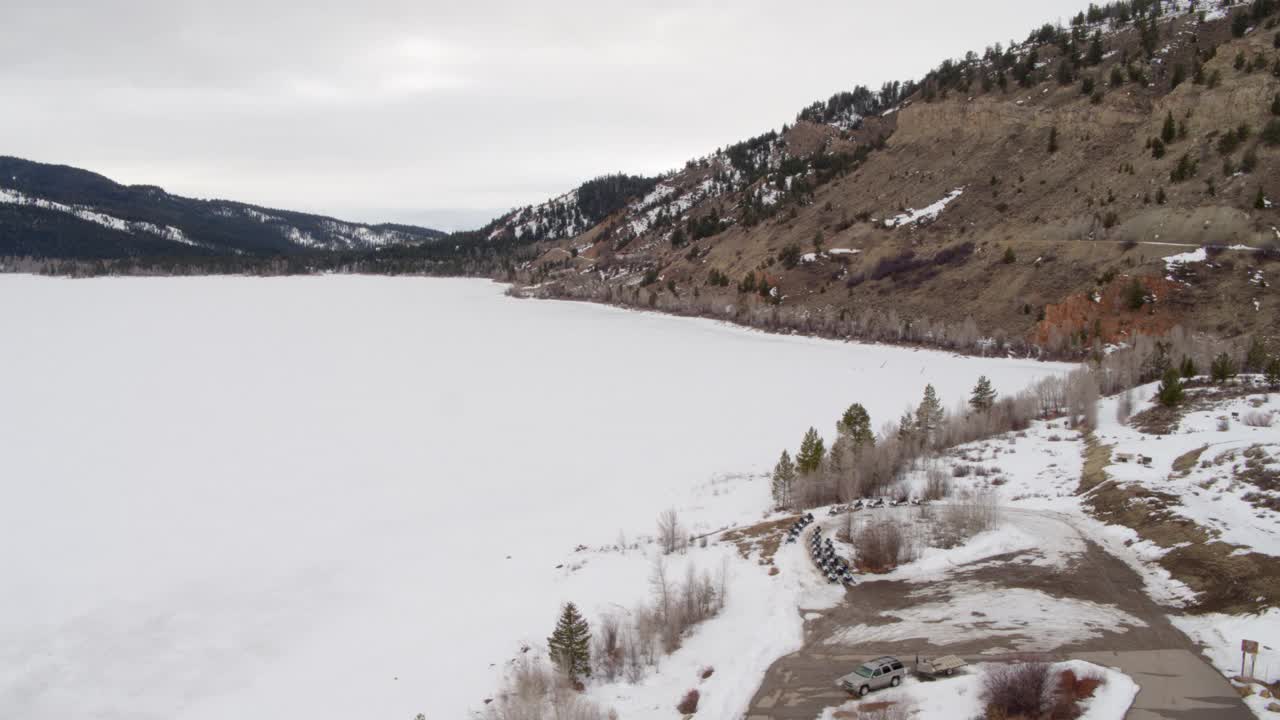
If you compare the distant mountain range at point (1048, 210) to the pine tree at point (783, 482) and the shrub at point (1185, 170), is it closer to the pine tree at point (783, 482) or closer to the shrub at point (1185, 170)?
the shrub at point (1185, 170)

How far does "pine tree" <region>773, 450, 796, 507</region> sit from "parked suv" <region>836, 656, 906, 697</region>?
1417 cm

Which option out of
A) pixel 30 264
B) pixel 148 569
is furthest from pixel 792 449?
pixel 30 264

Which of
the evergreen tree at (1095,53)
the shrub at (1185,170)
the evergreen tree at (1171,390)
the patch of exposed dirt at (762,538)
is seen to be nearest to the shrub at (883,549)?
the patch of exposed dirt at (762,538)

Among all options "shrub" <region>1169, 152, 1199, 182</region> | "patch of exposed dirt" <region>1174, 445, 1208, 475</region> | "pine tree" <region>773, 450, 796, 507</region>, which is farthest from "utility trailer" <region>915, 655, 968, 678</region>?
"shrub" <region>1169, 152, 1199, 182</region>

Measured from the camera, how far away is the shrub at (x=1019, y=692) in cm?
1336

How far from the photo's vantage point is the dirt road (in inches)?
559

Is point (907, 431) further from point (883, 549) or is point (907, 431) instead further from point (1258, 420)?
point (883, 549)

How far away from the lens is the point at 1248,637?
15312mm

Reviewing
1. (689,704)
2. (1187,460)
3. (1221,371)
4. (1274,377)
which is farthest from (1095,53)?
(689,704)

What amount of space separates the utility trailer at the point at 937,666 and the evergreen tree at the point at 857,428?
15.6m

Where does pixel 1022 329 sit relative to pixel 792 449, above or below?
above

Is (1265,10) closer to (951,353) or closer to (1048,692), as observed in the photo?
(951,353)

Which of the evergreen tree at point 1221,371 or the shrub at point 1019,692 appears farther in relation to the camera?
the evergreen tree at point 1221,371

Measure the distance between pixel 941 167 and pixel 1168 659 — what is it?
83204mm
